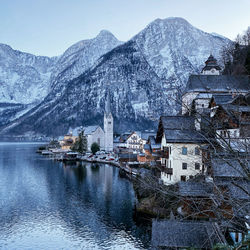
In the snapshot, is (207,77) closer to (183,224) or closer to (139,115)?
(183,224)

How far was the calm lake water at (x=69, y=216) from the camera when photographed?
23.3 m

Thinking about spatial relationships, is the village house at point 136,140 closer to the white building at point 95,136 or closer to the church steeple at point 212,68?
the white building at point 95,136

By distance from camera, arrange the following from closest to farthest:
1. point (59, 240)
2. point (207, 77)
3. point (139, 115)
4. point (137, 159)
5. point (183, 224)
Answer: point (183, 224) → point (59, 240) → point (207, 77) → point (137, 159) → point (139, 115)

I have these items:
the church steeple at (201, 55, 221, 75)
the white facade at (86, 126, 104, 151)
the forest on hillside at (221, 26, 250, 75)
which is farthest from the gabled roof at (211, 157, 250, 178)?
the white facade at (86, 126, 104, 151)

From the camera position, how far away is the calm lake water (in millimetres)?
23261

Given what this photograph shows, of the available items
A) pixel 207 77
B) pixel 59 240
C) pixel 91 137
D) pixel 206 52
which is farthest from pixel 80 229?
pixel 206 52

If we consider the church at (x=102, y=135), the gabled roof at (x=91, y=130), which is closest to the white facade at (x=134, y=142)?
the church at (x=102, y=135)

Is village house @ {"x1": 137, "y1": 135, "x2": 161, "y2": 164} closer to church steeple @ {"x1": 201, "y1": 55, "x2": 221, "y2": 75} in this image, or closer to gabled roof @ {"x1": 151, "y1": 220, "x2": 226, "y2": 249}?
church steeple @ {"x1": 201, "y1": 55, "x2": 221, "y2": 75}

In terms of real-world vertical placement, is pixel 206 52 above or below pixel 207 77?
above

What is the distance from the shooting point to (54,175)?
58.7m

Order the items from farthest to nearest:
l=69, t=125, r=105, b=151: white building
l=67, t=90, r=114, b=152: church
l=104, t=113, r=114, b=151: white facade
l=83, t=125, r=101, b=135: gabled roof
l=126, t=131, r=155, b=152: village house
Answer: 1. l=104, t=113, r=114, b=151: white facade
2. l=83, t=125, r=101, b=135: gabled roof
3. l=67, t=90, r=114, b=152: church
4. l=69, t=125, r=105, b=151: white building
5. l=126, t=131, r=155, b=152: village house

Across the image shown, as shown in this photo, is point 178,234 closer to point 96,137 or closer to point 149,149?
point 149,149

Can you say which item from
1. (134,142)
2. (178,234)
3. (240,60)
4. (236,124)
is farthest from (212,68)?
(236,124)

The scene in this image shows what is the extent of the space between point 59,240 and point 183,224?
1124 cm
